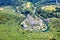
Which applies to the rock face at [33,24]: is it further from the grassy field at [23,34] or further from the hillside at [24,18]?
the grassy field at [23,34]

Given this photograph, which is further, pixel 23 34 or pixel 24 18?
pixel 24 18

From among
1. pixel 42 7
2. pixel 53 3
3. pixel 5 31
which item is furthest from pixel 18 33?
pixel 53 3

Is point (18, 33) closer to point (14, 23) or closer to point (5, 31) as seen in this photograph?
point (5, 31)

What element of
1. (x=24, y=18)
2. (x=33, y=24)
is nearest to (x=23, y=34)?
(x=33, y=24)

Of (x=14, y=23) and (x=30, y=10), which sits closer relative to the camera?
(x=14, y=23)

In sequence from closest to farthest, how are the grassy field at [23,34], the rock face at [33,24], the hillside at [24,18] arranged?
the grassy field at [23,34]
the hillside at [24,18]
the rock face at [33,24]

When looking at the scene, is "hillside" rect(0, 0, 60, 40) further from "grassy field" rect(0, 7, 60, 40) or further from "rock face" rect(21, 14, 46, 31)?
"rock face" rect(21, 14, 46, 31)

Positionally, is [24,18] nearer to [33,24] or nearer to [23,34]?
[33,24]

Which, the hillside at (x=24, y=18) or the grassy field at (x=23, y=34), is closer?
the grassy field at (x=23, y=34)

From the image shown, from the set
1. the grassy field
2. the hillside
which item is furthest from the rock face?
the grassy field

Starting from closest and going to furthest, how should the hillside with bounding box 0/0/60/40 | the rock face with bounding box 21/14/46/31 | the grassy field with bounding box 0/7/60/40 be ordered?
the grassy field with bounding box 0/7/60/40
the hillside with bounding box 0/0/60/40
the rock face with bounding box 21/14/46/31

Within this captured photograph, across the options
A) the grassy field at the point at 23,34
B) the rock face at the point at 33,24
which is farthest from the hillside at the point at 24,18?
the rock face at the point at 33,24
